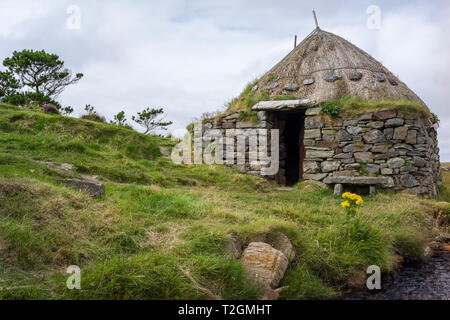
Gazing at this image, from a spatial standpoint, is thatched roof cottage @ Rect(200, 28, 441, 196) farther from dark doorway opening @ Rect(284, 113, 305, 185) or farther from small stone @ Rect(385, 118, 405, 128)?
dark doorway opening @ Rect(284, 113, 305, 185)

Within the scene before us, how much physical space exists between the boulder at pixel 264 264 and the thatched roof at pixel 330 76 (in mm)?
7191

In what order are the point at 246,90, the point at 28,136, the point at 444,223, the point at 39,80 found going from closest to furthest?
the point at 444,223 → the point at 28,136 → the point at 246,90 → the point at 39,80

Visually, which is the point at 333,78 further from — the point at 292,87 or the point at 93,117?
the point at 93,117

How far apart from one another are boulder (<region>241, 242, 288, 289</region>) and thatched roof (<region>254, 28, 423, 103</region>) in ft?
23.6

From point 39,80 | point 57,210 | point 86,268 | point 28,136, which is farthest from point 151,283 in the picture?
point 39,80

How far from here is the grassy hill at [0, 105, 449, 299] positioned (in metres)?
Result: 3.16

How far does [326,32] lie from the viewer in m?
12.3

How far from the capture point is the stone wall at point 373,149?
9.05 m

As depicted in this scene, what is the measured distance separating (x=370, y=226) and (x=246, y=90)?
8.22 meters

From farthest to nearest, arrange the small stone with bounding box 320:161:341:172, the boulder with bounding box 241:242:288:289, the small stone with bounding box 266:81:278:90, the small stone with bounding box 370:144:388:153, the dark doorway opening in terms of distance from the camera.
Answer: the dark doorway opening, the small stone with bounding box 266:81:278:90, the small stone with bounding box 320:161:341:172, the small stone with bounding box 370:144:388:153, the boulder with bounding box 241:242:288:289

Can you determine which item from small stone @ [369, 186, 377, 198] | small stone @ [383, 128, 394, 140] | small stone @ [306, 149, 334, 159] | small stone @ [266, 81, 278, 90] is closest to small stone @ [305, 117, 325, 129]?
small stone @ [306, 149, 334, 159]

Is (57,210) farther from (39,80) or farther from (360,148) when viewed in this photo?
(39,80)

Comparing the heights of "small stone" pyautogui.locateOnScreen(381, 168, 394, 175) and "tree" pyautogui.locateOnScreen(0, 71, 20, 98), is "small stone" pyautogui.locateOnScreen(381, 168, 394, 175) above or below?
below
